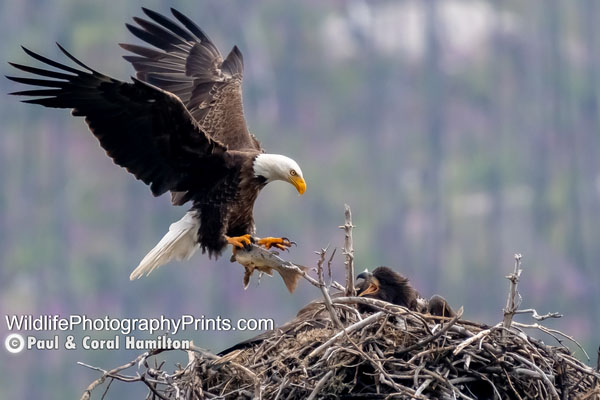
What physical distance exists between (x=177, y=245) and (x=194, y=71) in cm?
162

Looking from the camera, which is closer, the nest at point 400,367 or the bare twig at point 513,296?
the bare twig at point 513,296

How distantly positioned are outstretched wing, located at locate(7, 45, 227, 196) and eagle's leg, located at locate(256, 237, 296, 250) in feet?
1.84

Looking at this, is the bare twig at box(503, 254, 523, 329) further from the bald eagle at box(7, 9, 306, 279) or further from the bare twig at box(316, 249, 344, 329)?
the bald eagle at box(7, 9, 306, 279)

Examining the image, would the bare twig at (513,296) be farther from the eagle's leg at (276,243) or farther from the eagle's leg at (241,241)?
the eagle's leg at (241,241)

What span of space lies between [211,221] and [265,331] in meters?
1.14

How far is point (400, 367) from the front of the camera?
230 inches

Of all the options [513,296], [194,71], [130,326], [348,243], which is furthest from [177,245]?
[513,296]

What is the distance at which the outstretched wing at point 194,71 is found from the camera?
8352mm

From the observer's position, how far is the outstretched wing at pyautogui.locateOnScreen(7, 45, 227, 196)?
702 centimetres

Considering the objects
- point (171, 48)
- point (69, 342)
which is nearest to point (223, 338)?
point (171, 48)

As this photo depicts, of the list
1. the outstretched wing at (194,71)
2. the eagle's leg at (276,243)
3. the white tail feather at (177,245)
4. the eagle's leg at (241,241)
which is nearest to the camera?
the eagle's leg at (276,243)

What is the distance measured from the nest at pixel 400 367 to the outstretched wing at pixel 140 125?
1679 mm

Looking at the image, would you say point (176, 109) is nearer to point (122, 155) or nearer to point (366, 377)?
point (122, 155)

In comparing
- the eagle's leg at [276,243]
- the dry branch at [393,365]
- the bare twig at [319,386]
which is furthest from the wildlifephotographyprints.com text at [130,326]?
the bare twig at [319,386]
